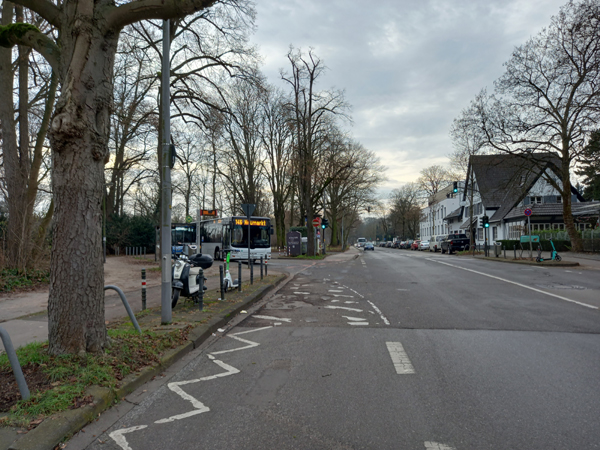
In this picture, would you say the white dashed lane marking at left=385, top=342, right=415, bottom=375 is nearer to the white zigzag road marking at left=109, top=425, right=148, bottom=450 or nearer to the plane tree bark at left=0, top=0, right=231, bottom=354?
the white zigzag road marking at left=109, top=425, right=148, bottom=450

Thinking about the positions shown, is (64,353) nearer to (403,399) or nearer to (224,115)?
(403,399)

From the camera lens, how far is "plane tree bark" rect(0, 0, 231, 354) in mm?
4930

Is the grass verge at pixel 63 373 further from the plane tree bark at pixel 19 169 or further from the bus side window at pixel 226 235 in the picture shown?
the bus side window at pixel 226 235

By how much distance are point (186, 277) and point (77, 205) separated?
193 inches

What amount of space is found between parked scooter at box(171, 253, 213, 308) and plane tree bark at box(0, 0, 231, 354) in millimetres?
4070

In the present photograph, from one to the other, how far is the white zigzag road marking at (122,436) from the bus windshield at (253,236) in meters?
24.4

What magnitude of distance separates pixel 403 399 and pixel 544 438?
49.0 inches

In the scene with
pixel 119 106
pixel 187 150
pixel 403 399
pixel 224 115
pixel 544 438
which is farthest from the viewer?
pixel 187 150

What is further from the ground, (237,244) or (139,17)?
(139,17)

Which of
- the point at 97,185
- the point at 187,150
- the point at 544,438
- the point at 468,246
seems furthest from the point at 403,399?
the point at 468,246

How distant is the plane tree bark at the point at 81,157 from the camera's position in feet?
16.2

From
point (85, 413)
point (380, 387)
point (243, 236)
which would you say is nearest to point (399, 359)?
point (380, 387)

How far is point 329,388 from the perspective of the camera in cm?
467

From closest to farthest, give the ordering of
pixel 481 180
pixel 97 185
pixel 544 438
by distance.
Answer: pixel 544 438 → pixel 97 185 → pixel 481 180
